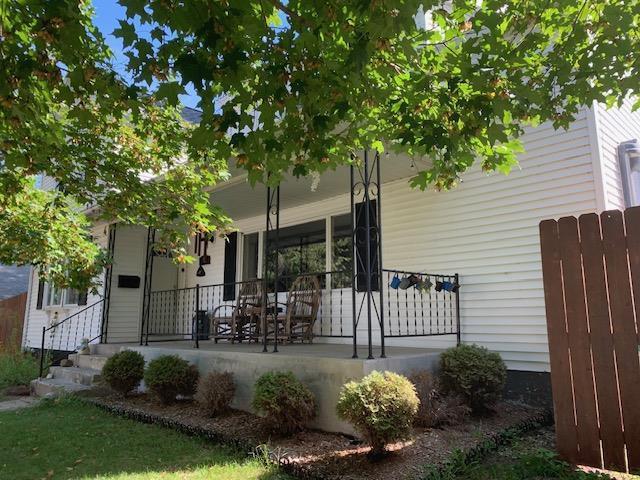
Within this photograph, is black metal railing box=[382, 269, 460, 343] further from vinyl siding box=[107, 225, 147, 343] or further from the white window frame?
the white window frame

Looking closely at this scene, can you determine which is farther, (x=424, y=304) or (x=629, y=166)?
(x=424, y=304)

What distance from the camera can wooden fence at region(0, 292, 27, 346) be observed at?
1343cm

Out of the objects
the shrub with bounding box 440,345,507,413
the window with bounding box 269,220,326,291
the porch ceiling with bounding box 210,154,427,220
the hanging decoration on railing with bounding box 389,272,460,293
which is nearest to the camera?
the shrub with bounding box 440,345,507,413

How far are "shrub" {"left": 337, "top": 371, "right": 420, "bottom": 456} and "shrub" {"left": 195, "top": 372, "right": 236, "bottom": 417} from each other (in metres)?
1.76

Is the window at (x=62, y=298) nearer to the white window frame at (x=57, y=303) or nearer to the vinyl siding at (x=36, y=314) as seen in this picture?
the white window frame at (x=57, y=303)

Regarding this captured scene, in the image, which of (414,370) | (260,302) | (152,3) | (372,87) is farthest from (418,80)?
(260,302)

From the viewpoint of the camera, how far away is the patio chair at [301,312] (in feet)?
21.6

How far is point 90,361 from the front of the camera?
330 inches

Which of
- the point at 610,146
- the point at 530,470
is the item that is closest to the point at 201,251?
the point at 610,146

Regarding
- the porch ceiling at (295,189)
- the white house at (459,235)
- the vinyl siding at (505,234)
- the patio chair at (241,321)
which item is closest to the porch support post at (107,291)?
the white house at (459,235)

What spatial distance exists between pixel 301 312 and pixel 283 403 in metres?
3.12

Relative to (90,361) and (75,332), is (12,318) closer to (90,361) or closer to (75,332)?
(75,332)

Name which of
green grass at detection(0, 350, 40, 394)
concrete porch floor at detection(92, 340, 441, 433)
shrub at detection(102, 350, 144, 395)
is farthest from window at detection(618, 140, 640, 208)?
green grass at detection(0, 350, 40, 394)

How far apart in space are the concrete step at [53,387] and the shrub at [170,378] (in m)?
2.17
